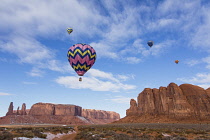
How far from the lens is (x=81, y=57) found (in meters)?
32.3

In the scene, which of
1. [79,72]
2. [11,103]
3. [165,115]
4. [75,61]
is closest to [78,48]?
[75,61]

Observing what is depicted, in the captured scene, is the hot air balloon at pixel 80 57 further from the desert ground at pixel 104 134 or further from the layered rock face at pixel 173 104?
the layered rock face at pixel 173 104

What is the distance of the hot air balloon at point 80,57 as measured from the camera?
32491 millimetres

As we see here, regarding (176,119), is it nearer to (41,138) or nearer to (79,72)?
(79,72)

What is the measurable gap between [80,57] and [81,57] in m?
0.20

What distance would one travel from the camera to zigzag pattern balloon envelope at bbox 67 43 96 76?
32469 millimetres

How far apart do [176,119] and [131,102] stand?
138ft

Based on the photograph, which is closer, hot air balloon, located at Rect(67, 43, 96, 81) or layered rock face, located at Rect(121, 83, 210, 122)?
hot air balloon, located at Rect(67, 43, 96, 81)

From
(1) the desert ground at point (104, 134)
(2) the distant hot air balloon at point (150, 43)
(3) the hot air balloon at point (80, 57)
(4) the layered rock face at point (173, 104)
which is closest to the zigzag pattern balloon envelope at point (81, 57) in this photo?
(3) the hot air balloon at point (80, 57)

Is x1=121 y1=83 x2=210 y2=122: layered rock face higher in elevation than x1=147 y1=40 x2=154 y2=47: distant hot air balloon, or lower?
lower

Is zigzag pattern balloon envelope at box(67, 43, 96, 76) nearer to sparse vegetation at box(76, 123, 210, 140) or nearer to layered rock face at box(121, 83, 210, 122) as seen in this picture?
sparse vegetation at box(76, 123, 210, 140)

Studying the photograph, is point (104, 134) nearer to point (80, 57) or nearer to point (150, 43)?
point (80, 57)

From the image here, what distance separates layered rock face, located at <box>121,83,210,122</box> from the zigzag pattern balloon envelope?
258 feet

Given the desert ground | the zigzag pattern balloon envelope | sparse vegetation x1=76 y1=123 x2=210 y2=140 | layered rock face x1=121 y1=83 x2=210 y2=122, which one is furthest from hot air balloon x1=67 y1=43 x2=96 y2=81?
layered rock face x1=121 y1=83 x2=210 y2=122
